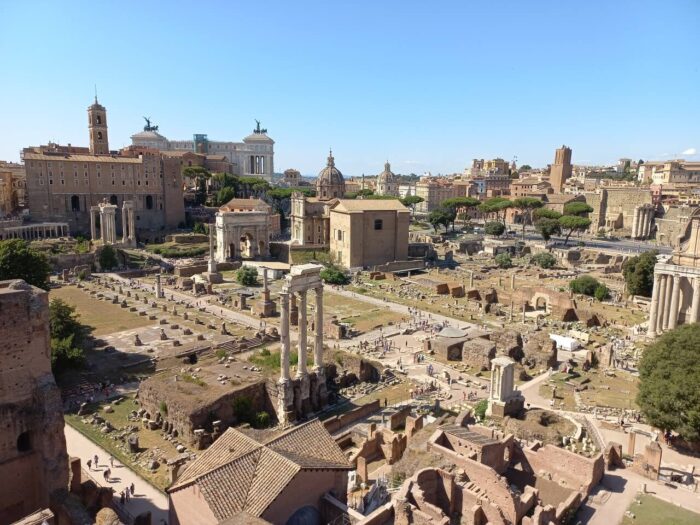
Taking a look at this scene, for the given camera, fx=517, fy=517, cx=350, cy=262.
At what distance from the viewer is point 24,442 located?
15789 millimetres

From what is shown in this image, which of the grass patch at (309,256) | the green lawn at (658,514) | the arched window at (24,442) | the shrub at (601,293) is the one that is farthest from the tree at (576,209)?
the arched window at (24,442)

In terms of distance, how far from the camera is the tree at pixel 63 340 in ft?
85.7

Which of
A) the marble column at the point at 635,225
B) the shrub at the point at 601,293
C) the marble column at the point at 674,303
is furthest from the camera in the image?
the marble column at the point at 635,225

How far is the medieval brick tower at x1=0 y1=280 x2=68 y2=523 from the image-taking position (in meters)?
14.9

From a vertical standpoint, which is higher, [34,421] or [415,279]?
[34,421]

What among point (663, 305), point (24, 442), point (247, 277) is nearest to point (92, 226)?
point (247, 277)

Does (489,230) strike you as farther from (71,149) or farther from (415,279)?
(71,149)

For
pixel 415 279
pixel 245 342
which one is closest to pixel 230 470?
pixel 245 342

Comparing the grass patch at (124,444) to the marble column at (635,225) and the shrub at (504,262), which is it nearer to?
the shrub at (504,262)

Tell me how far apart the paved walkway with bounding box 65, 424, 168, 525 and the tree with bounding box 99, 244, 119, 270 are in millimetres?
41260

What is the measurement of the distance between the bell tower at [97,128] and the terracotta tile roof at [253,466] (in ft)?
285

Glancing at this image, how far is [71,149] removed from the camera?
280ft

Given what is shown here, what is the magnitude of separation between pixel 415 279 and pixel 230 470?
1793 inches

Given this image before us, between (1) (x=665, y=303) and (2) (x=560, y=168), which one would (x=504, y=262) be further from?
(2) (x=560, y=168)
